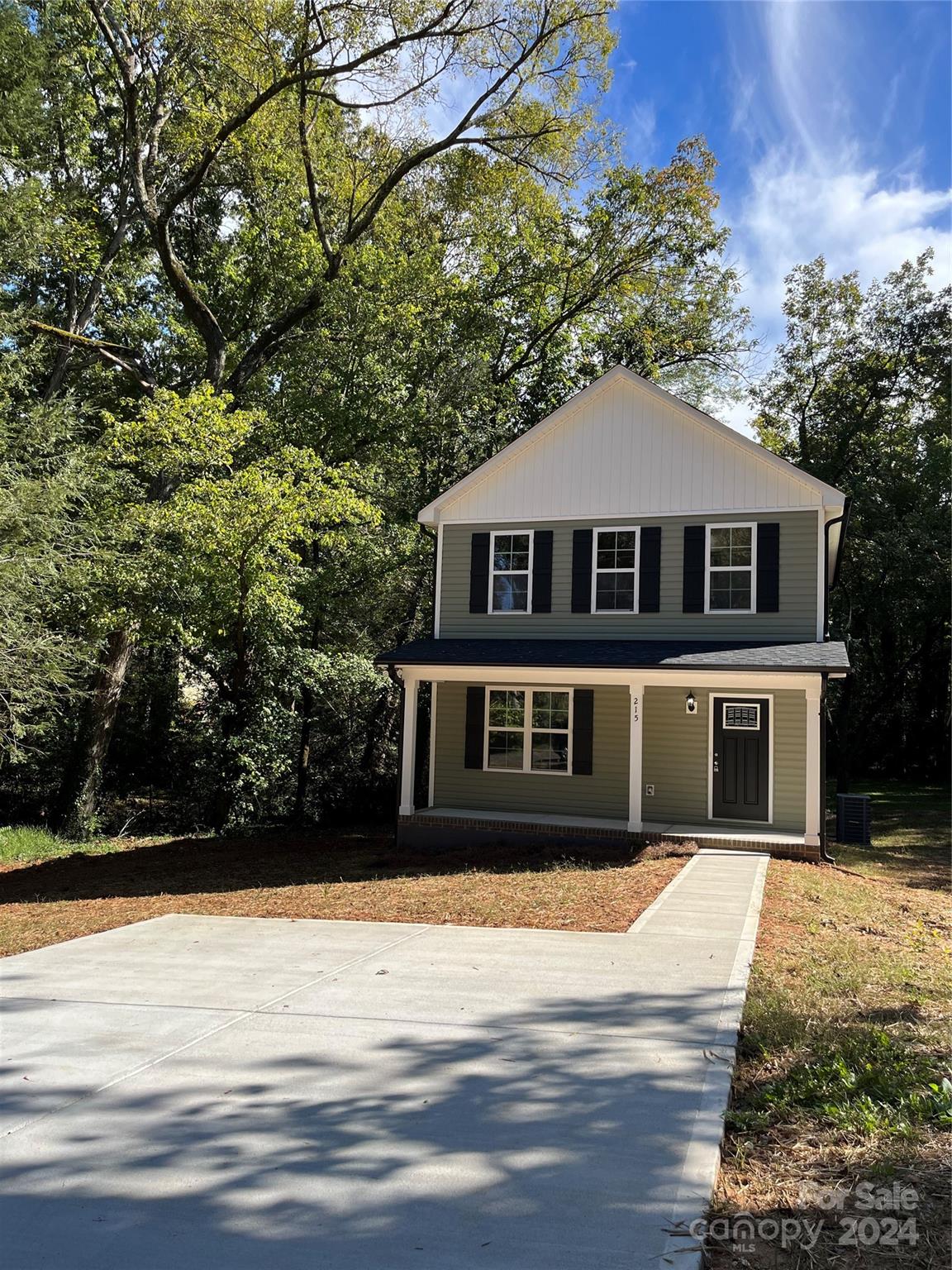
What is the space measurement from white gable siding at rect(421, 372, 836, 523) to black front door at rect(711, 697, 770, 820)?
10.8 ft

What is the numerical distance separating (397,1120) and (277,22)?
1811cm

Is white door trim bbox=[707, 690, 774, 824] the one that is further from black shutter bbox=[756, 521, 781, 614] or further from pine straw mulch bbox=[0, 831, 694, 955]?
pine straw mulch bbox=[0, 831, 694, 955]

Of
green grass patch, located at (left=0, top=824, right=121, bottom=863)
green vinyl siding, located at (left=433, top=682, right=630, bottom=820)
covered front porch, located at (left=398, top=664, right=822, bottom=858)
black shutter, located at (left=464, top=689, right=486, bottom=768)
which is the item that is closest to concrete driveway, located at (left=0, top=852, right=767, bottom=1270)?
covered front porch, located at (left=398, top=664, right=822, bottom=858)

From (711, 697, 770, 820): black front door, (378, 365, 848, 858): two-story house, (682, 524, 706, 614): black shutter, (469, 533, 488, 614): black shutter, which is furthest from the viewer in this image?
(469, 533, 488, 614): black shutter

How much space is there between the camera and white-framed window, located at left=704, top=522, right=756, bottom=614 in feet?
47.3

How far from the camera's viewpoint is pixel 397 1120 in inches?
156

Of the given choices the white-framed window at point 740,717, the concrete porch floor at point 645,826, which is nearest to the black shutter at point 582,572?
the white-framed window at point 740,717

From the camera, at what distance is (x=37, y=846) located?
16.5m

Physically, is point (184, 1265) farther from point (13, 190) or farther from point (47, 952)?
point (13, 190)

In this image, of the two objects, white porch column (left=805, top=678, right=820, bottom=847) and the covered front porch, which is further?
the covered front porch

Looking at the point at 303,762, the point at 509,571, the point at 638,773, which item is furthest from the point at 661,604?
the point at 303,762

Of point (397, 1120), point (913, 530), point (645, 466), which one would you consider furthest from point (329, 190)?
point (397, 1120)

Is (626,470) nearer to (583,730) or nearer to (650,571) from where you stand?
(650,571)

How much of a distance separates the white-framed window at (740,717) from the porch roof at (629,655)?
3.60 ft
